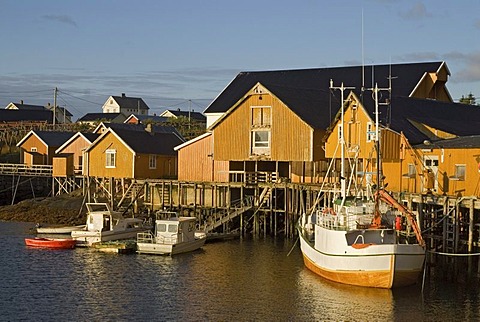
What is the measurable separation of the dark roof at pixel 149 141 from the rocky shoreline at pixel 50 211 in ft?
20.1

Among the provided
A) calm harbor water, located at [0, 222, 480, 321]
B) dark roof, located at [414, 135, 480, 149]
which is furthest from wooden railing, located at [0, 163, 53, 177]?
dark roof, located at [414, 135, 480, 149]

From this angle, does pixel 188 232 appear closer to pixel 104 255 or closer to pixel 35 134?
pixel 104 255

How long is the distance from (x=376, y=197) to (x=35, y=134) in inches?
1881

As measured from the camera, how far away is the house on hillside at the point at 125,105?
522ft

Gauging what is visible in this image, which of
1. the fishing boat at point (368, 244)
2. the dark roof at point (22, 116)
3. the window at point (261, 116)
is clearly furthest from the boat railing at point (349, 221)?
the dark roof at point (22, 116)

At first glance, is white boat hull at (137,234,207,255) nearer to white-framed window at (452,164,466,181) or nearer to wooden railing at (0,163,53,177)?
white-framed window at (452,164,466,181)

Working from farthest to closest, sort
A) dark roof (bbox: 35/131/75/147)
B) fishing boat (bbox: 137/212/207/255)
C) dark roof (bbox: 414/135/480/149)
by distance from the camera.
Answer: dark roof (bbox: 35/131/75/147), fishing boat (bbox: 137/212/207/255), dark roof (bbox: 414/135/480/149)

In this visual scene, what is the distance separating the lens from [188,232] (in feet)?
147

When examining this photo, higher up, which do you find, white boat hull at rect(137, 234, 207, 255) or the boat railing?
the boat railing

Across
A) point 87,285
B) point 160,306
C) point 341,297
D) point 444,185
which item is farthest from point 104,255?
point 444,185

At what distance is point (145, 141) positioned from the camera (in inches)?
2410

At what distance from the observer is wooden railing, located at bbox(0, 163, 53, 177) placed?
69.1 metres

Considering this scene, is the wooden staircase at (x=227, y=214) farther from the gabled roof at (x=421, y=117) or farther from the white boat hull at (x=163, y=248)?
the gabled roof at (x=421, y=117)

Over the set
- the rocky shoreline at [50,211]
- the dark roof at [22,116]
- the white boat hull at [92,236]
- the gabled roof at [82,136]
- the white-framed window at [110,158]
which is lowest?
the white boat hull at [92,236]
